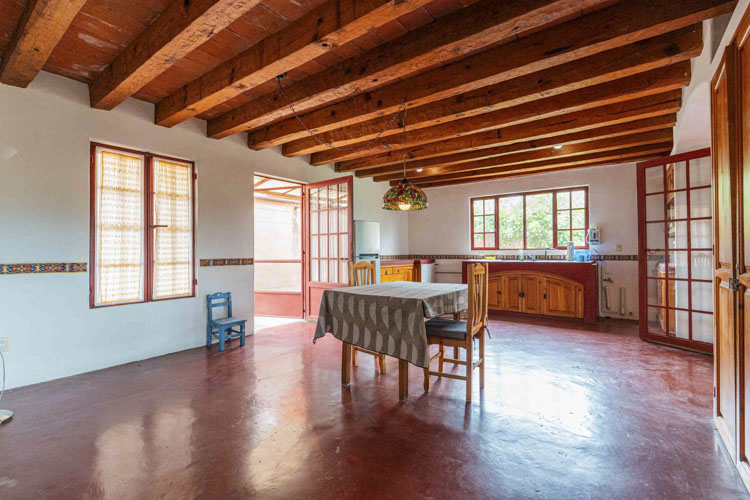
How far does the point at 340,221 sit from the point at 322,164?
1012 millimetres

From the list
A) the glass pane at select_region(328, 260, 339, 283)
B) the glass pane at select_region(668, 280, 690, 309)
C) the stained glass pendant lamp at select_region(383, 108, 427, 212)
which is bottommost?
the glass pane at select_region(668, 280, 690, 309)

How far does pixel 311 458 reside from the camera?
1.96 m

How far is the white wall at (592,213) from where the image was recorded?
5.59 metres

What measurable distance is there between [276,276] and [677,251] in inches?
266

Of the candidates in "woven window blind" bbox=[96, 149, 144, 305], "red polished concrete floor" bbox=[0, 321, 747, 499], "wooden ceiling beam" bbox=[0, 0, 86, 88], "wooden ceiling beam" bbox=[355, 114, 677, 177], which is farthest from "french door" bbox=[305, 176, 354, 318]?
"wooden ceiling beam" bbox=[0, 0, 86, 88]

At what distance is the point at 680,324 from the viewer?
3.96 metres

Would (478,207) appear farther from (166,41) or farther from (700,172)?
(166,41)

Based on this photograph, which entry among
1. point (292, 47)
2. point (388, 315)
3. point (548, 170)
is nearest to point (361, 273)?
point (388, 315)

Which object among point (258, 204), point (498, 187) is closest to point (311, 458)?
point (498, 187)

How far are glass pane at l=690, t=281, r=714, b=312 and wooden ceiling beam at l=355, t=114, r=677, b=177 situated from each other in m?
1.68

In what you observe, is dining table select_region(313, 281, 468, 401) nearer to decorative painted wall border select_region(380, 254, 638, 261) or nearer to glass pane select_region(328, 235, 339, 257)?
glass pane select_region(328, 235, 339, 257)

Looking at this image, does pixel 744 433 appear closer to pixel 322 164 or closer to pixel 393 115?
pixel 393 115

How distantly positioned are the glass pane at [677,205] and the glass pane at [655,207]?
3.1 inches

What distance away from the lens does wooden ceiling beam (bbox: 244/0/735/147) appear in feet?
7.00
